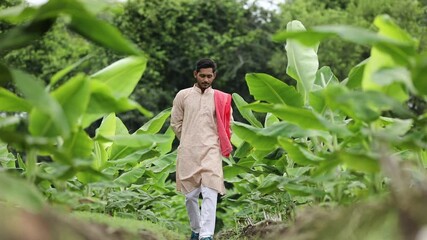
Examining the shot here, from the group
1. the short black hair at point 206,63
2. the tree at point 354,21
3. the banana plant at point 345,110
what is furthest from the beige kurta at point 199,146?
the tree at point 354,21

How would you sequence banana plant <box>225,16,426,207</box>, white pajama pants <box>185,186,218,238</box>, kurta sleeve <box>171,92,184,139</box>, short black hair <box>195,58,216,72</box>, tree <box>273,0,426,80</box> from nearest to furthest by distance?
banana plant <box>225,16,426,207</box>, white pajama pants <box>185,186,218,238</box>, short black hair <box>195,58,216,72</box>, kurta sleeve <box>171,92,184,139</box>, tree <box>273,0,426,80</box>

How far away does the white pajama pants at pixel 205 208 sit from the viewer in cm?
682

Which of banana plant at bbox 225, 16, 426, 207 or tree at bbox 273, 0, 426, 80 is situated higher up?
banana plant at bbox 225, 16, 426, 207

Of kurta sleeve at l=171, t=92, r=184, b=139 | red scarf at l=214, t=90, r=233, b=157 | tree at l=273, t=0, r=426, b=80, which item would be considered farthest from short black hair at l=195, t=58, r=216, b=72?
tree at l=273, t=0, r=426, b=80

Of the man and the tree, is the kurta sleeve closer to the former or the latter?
the man

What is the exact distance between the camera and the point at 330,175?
3.80 metres

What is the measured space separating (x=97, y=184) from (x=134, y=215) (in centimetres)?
382

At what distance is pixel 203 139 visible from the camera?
706 cm

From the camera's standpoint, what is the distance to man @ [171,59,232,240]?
6996 millimetres

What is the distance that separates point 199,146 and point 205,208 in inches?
21.0

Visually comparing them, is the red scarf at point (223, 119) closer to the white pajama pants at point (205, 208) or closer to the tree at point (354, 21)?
the white pajama pants at point (205, 208)

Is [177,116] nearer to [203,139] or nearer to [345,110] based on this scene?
[203,139]

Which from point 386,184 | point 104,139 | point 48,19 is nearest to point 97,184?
point 104,139

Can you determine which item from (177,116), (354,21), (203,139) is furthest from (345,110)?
(354,21)
